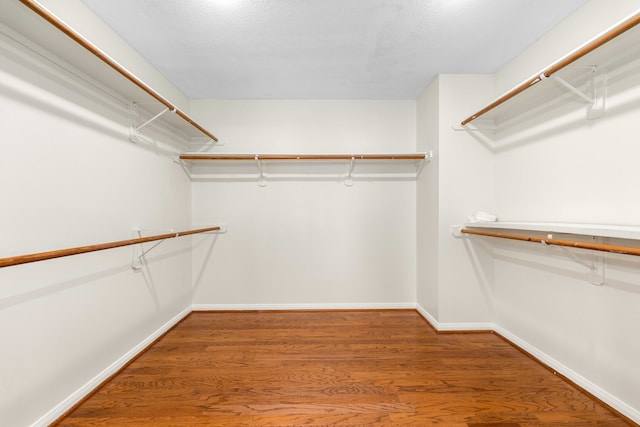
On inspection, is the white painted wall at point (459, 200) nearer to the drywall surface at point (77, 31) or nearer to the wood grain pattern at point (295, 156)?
the wood grain pattern at point (295, 156)

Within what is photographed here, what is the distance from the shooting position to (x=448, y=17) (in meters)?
1.77

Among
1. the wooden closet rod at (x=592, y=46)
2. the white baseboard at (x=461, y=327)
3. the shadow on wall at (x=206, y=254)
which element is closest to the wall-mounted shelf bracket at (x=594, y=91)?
the wooden closet rod at (x=592, y=46)

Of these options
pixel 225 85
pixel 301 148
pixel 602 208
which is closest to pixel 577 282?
pixel 602 208

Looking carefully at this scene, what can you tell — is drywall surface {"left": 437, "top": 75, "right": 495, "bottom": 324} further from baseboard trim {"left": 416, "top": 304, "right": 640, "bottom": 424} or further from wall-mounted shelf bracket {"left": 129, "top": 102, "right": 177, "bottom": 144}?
wall-mounted shelf bracket {"left": 129, "top": 102, "right": 177, "bottom": 144}

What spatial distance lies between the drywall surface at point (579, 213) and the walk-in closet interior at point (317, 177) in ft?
0.04

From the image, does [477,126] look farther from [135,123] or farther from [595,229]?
[135,123]

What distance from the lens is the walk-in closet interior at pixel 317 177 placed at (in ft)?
4.56

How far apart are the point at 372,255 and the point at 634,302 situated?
193cm

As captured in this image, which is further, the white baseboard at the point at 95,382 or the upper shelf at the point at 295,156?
the upper shelf at the point at 295,156

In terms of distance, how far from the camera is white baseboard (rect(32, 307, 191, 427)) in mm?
1412

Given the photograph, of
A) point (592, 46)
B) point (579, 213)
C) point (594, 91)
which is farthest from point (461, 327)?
point (592, 46)

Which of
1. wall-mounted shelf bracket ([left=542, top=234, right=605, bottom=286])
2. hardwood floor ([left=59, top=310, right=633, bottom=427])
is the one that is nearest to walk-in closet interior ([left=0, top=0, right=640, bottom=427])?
wall-mounted shelf bracket ([left=542, top=234, right=605, bottom=286])

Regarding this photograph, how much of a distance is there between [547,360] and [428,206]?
58.0 inches

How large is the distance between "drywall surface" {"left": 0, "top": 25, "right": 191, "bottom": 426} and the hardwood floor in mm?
272
